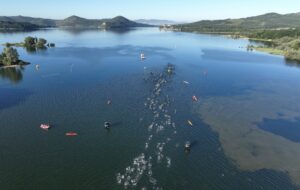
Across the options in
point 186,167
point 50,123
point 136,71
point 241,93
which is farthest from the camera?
point 136,71

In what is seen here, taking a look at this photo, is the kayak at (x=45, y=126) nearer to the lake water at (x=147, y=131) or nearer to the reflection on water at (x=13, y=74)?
the lake water at (x=147, y=131)

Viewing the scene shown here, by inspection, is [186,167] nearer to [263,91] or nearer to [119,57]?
[263,91]

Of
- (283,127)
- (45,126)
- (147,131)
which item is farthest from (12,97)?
(283,127)

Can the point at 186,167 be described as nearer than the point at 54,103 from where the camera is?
Yes

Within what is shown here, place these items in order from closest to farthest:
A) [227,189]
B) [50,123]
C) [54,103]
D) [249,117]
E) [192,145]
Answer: [227,189], [192,145], [50,123], [249,117], [54,103]

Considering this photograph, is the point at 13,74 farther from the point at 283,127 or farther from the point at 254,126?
the point at 283,127

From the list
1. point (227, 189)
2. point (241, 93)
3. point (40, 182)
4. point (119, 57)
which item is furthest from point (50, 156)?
point (119, 57)
